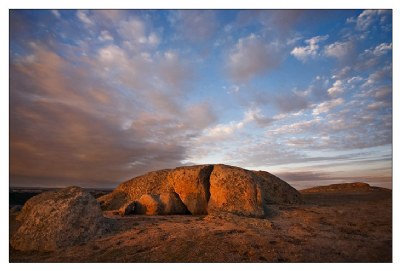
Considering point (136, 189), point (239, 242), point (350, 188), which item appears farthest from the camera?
point (350, 188)

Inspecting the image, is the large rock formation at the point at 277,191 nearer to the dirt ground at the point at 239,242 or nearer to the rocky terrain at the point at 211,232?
the rocky terrain at the point at 211,232

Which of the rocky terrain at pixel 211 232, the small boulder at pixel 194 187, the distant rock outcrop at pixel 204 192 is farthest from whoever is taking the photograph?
the small boulder at pixel 194 187

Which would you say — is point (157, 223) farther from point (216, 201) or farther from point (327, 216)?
point (327, 216)

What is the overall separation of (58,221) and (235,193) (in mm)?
6994

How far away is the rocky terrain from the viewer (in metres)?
6.11

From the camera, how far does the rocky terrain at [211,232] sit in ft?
20.0

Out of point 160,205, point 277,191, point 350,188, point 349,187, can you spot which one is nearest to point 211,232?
point 160,205

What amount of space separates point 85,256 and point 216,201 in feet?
20.8

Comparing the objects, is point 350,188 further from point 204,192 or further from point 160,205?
point 160,205

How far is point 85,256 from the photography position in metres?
6.28

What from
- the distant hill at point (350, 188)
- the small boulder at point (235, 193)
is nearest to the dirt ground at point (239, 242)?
the small boulder at point (235, 193)

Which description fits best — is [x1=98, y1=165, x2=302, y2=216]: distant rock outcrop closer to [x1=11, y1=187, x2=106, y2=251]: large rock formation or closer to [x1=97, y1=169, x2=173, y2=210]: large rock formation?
[x1=97, y1=169, x2=173, y2=210]: large rock formation

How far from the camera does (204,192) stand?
1246cm

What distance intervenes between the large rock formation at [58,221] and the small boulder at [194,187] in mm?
5205
